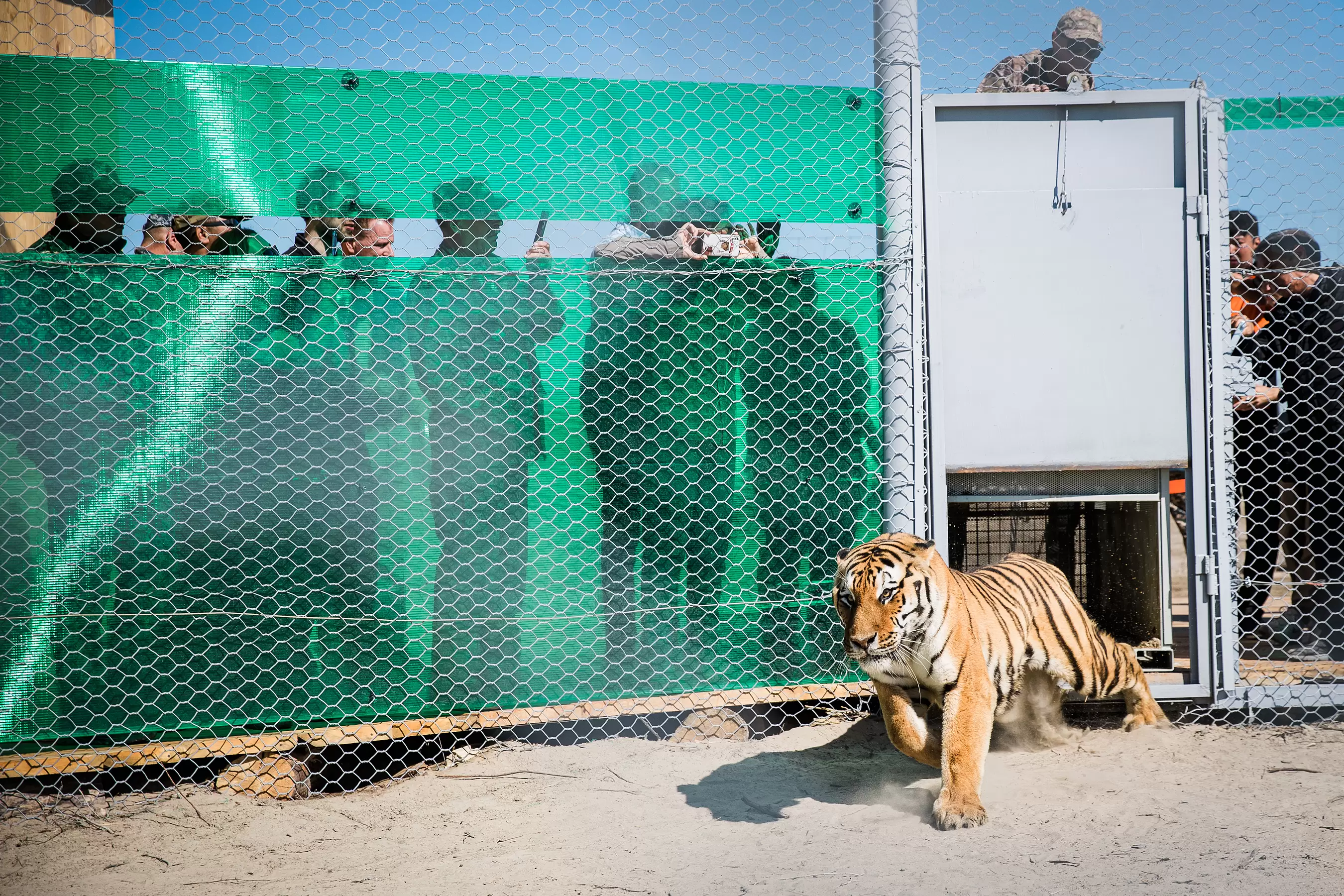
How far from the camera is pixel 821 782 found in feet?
11.1

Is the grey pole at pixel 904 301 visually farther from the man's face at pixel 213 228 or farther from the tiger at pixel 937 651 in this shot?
the man's face at pixel 213 228

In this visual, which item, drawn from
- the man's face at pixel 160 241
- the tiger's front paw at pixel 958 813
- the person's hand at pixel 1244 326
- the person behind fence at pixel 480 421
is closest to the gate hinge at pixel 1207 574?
the person's hand at pixel 1244 326

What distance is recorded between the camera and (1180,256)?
388cm

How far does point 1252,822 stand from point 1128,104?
271cm

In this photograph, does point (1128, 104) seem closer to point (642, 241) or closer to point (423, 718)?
point (642, 241)

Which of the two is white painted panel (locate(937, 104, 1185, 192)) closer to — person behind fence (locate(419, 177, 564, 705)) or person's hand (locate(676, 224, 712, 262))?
person's hand (locate(676, 224, 712, 262))

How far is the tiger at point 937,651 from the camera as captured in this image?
9.43 ft

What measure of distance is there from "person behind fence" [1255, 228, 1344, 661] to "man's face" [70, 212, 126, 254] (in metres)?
4.46

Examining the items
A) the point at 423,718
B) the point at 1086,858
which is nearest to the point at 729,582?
the point at 423,718

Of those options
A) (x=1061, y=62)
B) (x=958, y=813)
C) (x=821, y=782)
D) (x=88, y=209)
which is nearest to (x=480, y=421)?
(x=88, y=209)

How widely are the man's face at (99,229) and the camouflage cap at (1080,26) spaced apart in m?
3.74

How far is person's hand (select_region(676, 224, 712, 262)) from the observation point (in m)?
3.75

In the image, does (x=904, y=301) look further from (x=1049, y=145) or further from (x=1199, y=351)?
(x=1199, y=351)

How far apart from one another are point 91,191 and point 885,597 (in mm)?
3053
